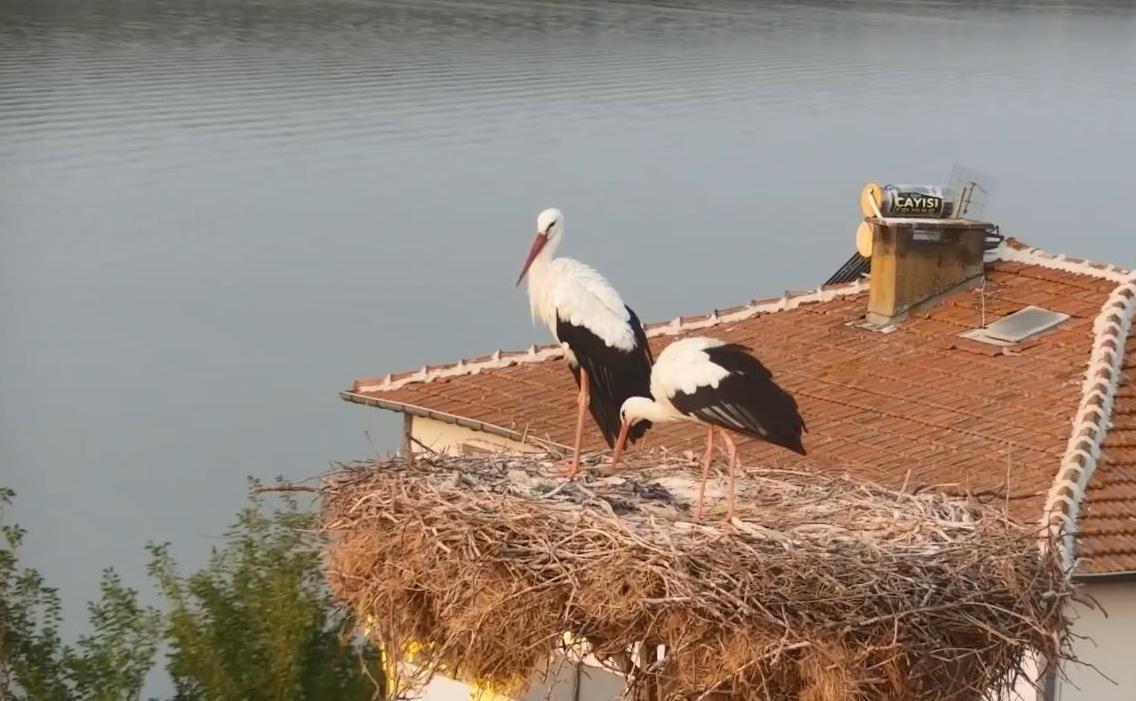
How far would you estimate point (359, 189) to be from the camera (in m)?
30.4

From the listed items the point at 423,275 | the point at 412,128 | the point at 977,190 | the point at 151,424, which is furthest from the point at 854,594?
the point at 412,128

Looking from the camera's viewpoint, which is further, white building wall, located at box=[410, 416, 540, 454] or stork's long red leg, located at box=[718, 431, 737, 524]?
white building wall, located at box=[410, 416, 540, 454]

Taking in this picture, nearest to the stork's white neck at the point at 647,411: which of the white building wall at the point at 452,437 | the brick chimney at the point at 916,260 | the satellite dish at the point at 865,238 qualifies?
the white building wall at the point at 452,437

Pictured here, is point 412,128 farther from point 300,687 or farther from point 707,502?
point 707,502

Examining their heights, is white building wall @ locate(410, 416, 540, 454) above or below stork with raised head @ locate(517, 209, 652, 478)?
below

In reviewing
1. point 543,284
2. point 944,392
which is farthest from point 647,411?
point 944,392

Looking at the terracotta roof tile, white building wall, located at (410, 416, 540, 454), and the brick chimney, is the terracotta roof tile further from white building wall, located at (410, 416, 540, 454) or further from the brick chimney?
white building wall, located at (410, 416, 540, 454)

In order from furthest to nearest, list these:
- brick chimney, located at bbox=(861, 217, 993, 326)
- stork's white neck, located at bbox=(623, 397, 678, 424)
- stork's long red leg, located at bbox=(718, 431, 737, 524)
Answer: brick chimney, located at bbox=(861, 217, 993, 326) → stork's white neck, located at bbox=(623, 397, 678, 424) → stork's long red leg, located at bbox=(718, 431, 737, 524)

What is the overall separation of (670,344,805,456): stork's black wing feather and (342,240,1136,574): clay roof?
2.33 metres

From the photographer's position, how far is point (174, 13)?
4378 cm

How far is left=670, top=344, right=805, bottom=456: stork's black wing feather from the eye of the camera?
22.8 feet

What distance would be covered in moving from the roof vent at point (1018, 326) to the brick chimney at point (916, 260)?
62 centimetres

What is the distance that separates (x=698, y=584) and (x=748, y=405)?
1.05m

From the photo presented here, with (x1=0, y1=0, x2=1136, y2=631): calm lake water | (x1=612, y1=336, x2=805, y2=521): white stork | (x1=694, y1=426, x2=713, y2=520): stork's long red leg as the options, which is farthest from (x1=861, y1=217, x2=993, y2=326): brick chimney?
(x1=612, y1=336, x2=805, y2=521): white stork
